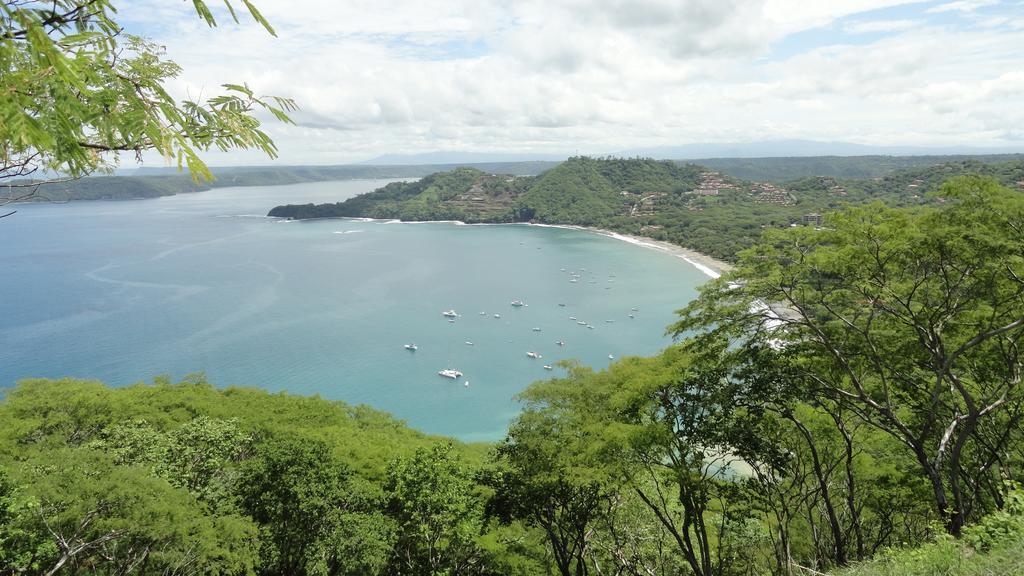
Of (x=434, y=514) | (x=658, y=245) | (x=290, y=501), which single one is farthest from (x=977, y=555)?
(x=658, y=245)

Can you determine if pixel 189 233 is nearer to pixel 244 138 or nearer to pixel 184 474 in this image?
pixel 184 474

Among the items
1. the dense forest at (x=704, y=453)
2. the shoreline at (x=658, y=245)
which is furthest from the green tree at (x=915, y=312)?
the shoreline at (x=658, y=245)

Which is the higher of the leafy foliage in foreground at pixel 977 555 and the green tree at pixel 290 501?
the leafy foliage in foreground at pixel 977 555

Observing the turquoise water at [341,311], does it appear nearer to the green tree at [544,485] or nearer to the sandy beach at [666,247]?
the sandy beach at [666,247]

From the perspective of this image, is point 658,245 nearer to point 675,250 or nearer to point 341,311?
point 675,250

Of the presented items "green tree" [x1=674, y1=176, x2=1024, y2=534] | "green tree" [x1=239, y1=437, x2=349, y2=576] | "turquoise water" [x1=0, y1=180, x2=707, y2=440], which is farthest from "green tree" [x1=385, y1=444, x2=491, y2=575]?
"turquoise water" [x1=0, y1=180, x2=707, y2=440]

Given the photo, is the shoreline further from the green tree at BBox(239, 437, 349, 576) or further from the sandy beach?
the green tree at BBox(239, 437, 349, 576)
